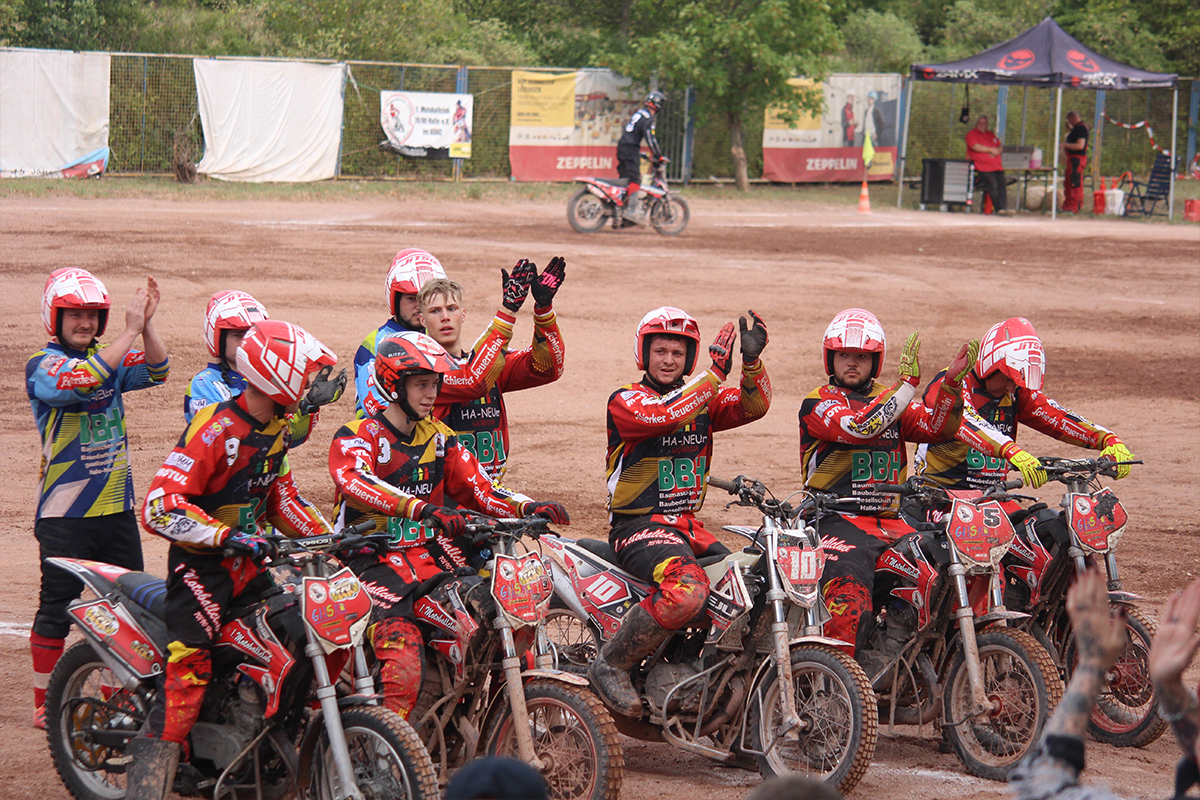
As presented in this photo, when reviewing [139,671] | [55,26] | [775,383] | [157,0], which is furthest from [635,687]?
[157,0]

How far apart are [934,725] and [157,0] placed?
35.6m

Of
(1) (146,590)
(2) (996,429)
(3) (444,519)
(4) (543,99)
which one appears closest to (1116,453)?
(2) (996,429)

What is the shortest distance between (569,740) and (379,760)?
803 mm

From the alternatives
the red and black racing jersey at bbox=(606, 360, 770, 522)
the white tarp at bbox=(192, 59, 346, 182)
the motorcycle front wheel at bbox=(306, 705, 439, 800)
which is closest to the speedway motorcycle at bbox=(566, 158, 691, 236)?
the white tarp at bbox=(192, 59, 346, 182)

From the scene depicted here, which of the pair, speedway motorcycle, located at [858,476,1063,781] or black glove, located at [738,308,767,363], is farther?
black glove, located at [738,308,767,363]

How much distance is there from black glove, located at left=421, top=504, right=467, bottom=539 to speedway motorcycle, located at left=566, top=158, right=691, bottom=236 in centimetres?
1795

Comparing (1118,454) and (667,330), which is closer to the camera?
(667,330)

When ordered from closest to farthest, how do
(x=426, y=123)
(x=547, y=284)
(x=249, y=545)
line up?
(x=249, y=545) → (x=547, y=284) → (x=426, y=123)

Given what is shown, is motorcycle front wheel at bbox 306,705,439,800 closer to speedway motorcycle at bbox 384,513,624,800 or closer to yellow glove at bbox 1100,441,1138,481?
speedway motorcycle at bbox 384,513,624,800

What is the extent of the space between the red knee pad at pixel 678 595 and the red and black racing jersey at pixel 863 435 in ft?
3.51

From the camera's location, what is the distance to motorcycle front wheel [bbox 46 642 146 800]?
5.07 metres

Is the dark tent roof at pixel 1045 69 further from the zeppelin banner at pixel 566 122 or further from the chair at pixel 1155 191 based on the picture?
the zeppelin banner at pixel 566 122

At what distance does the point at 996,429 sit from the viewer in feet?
22.0

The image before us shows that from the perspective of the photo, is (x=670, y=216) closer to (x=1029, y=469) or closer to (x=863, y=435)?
(x=1029, y=469)
